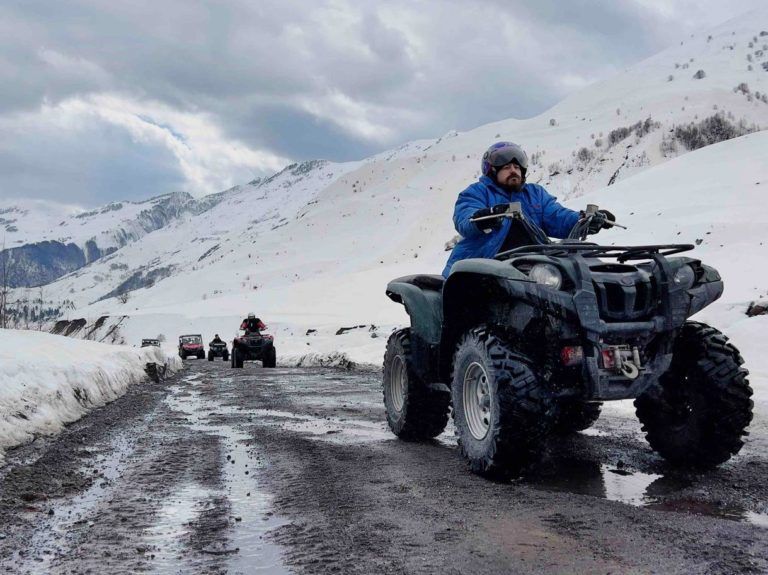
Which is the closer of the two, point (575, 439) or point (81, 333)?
point (575, 439)

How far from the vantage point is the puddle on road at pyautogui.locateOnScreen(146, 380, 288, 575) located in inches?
109

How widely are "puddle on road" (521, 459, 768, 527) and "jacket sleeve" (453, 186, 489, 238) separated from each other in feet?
5.77

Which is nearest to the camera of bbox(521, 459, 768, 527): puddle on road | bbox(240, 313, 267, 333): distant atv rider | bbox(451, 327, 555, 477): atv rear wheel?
bbox(521, 459, 768, 527): puddle on road

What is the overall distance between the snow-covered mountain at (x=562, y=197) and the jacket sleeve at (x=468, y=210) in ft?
34.6

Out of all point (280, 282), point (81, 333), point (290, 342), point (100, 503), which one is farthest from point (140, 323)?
point (100, 503)

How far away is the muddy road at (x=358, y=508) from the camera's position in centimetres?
275

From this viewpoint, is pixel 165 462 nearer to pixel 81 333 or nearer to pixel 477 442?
pixel 477 442

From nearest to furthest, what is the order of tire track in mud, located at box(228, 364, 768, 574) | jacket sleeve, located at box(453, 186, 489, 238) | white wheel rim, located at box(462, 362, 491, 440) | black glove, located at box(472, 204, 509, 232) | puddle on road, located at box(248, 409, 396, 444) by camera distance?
tire track in mud, located at box(228, 364, 768, 574) → white wheel rim, located at box(462, 362, 491, 440) → black glove, located at box(472, 204, 509, 232) → jacket sleeve, located at box(453, 186, 489, 238) → puddle on road, located at box(248, 409, 396, 444)

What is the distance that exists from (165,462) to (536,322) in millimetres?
2728

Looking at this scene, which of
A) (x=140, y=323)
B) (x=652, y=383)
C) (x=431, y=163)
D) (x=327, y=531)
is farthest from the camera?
(x=431, y=163)

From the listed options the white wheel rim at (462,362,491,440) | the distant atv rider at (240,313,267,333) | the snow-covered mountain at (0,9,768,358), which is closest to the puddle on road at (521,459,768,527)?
the white wheel rim at (462,362,491,440)

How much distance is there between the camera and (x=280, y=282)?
70.4 metres

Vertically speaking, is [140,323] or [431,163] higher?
[431,163]

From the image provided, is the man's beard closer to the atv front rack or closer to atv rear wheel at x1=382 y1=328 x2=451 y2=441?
the atv front rack
